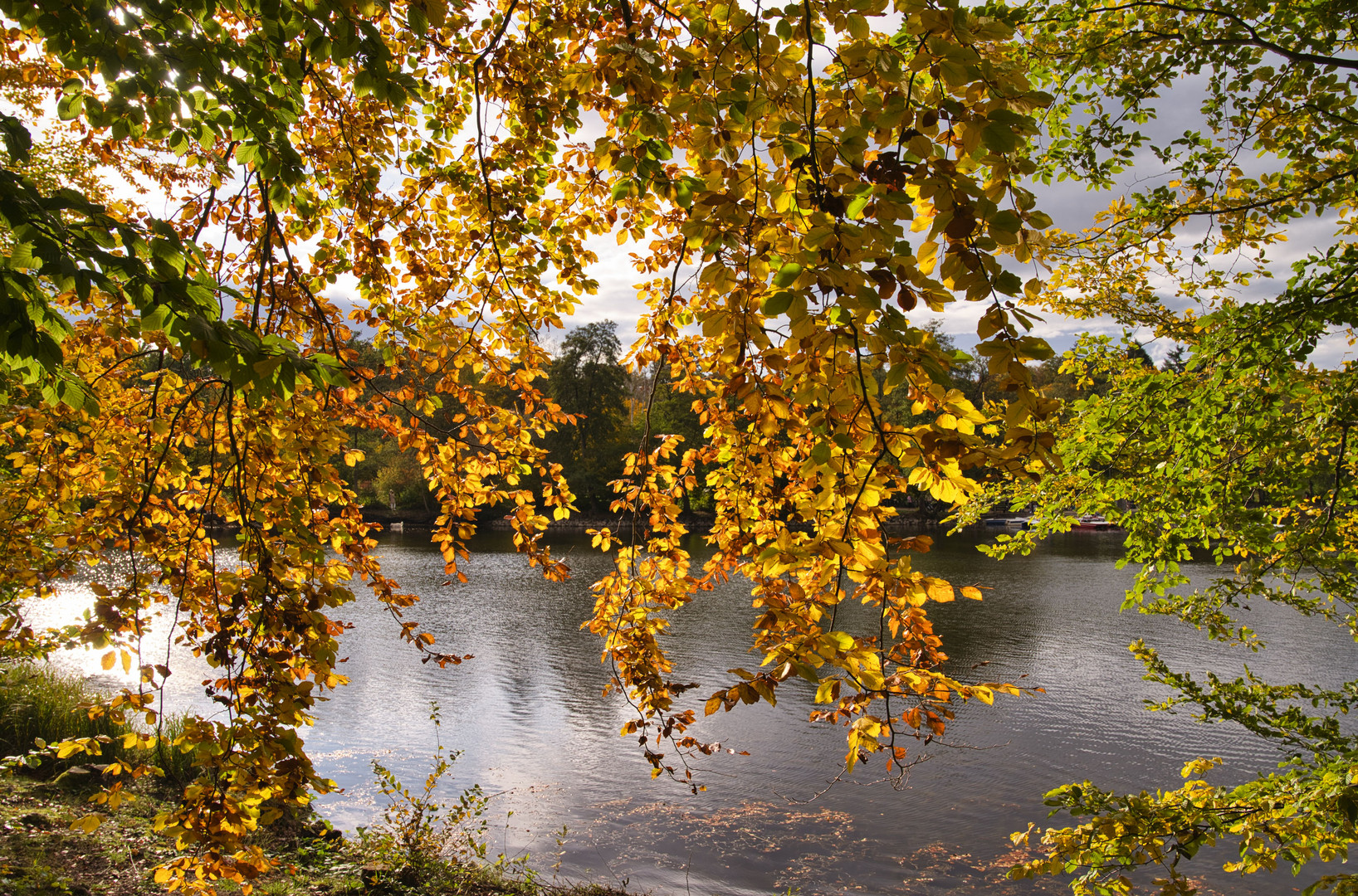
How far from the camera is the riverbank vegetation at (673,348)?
1194 mm

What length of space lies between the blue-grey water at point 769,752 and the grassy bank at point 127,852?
1019 mm

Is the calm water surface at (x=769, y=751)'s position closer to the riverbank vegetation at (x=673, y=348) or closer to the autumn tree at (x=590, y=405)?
the riverbank vegetation at (x=673, y=348)

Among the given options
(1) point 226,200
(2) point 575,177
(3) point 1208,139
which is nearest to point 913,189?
(2) point 575,177

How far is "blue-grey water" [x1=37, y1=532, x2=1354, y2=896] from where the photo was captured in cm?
673

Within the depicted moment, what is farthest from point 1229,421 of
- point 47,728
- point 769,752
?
point 47,728

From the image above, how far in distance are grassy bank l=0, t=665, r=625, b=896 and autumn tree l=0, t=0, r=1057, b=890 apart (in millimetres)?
Answer: 2440

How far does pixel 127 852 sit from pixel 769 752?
6.61 meters

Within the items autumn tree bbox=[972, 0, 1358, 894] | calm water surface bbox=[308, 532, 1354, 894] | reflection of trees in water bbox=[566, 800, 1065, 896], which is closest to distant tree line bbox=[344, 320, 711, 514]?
calm water surface bbox=[308, 532, 1354, 894]

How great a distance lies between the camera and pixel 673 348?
2900mm

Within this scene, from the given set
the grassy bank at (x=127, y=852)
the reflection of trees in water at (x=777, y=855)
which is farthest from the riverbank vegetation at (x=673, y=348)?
the reflection of trees in water at (x=777, y=855)

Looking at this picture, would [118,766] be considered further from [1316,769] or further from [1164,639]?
[1164,639]

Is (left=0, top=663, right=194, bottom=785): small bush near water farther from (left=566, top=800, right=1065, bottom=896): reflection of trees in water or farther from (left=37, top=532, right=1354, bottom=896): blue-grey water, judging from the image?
(left=566, top=800, right=1065, bottom=896): reflection of trees in water

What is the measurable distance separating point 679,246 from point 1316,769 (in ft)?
11.3

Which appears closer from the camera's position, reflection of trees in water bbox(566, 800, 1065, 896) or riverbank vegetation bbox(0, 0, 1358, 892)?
riverbank vegetation bbox(0, 0, 1358, 892)
